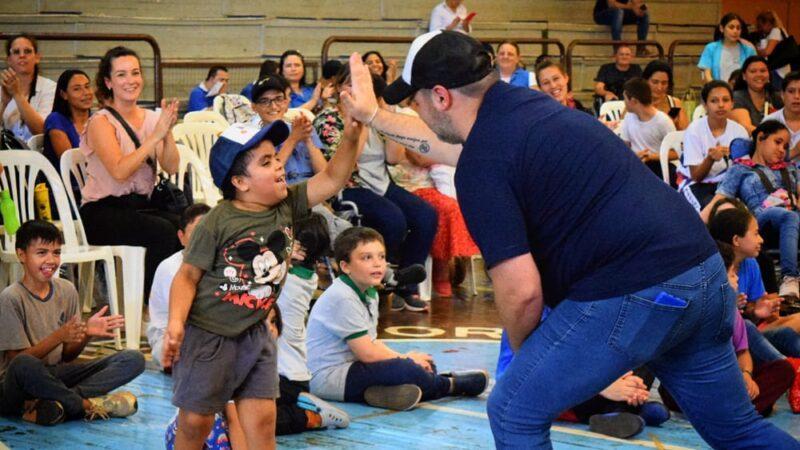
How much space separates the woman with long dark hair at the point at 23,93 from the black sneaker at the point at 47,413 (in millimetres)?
3229

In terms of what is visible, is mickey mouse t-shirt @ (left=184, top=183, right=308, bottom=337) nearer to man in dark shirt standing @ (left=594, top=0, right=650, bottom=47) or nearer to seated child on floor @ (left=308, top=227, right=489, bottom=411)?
seated child on floor @ (left=308, top=227, right=489, bottom=411)

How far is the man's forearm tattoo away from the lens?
12.7 feet

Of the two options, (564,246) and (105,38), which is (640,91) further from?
(564,246)

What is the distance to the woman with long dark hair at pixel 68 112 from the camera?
24.2 ft

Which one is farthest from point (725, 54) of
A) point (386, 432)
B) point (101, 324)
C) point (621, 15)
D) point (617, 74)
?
point (101, 324)

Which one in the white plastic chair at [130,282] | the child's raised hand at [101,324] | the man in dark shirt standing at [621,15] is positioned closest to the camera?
the child's raised hand at [101,324]

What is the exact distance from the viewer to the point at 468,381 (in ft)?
17.9

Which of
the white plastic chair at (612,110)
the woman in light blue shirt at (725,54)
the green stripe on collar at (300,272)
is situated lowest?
the green stripe on collar at (300,272)

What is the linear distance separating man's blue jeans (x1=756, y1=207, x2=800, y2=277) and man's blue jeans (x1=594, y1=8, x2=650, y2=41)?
245 inches

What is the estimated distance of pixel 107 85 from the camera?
6.56 m

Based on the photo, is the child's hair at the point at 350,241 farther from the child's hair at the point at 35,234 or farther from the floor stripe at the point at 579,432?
the child's hair at the point at 35,234

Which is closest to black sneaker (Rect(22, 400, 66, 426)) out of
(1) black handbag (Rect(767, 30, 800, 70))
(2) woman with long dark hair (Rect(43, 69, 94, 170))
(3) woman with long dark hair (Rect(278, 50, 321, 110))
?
(2) woman with long dark hair (Rect(43, 69, 94, 170))

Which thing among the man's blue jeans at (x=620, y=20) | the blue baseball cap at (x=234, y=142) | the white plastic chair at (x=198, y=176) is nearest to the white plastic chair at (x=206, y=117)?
the white plastic chair at (x=198, y=176)

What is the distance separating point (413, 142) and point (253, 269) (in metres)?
0.65
